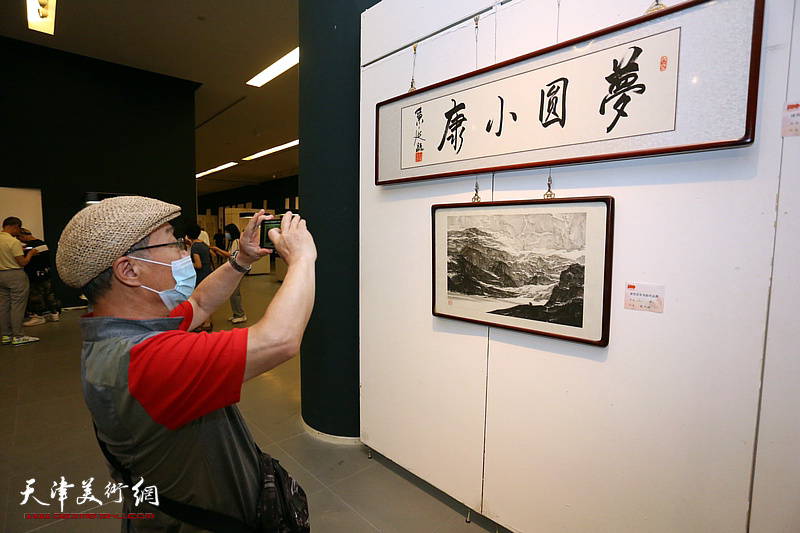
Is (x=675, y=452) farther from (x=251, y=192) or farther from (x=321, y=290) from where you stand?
(x=251, y=192)

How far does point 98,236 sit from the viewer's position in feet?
2.92

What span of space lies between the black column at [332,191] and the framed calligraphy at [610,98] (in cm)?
73

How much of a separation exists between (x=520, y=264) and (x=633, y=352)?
0.53 metres

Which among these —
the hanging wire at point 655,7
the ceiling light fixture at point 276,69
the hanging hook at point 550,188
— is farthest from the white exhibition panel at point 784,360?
the ceiling light fixture at point 276,69

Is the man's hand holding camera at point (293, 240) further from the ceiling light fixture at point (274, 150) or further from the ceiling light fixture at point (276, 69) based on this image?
the ceiling light fixture at point (274, 150)

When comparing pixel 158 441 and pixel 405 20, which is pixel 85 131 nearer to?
pixel 405 20

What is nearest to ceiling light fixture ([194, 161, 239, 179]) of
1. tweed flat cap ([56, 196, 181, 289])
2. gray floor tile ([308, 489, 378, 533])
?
gray floor tile ([308, 489, 378, 533])

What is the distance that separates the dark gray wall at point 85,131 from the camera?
571 centimetres

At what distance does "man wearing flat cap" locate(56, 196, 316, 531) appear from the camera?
2.65 ft

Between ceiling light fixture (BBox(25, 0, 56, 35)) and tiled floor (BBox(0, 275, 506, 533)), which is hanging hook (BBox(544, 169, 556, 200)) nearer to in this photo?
tiled floor (BBox(0, 275, 506, 533))

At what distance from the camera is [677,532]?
1345 mm

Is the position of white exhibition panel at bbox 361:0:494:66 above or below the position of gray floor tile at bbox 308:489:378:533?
above

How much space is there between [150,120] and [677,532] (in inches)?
327

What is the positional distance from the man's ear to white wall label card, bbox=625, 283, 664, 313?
5.11 feet
